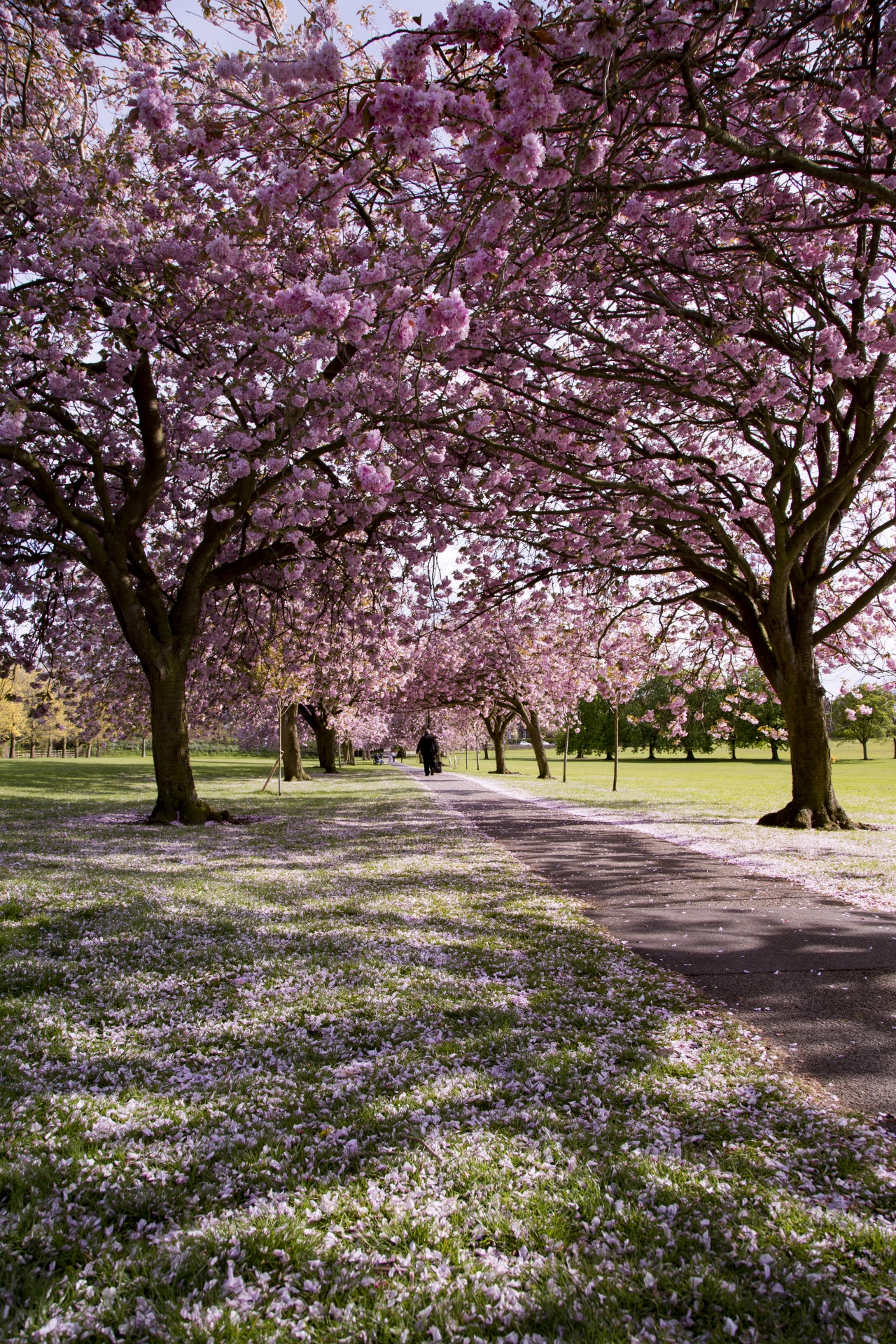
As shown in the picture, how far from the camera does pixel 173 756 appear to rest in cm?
1481

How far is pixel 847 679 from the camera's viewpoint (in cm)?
1789

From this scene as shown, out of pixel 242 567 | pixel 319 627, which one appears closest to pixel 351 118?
pixel 242 567

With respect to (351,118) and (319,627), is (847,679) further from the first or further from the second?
(351,118)

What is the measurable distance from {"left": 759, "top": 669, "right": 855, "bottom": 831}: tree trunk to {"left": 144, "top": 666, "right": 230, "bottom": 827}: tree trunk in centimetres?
1175

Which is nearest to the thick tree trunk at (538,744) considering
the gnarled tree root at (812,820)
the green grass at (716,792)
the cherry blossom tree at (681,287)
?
the green grass at (716,792)

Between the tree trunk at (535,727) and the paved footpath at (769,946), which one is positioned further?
the tree trunk at (535,727)

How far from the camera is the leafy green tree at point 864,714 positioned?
19219mm

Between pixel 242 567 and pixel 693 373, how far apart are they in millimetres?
9048

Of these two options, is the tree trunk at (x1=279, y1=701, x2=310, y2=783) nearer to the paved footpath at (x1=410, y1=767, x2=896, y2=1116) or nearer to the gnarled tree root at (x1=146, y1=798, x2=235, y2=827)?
the gnarled tree root at (x1=146, y1=798, x2=235, y2=827)

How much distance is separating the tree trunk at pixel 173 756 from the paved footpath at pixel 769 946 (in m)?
6.92

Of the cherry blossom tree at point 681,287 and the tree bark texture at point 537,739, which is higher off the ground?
the cherry blossom tree at point 681,287

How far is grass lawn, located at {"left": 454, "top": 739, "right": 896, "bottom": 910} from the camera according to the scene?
31.1ft

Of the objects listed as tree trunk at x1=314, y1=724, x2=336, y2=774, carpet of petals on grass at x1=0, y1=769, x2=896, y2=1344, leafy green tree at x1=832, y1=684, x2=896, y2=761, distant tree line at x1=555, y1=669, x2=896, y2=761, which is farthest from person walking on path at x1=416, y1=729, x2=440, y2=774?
carpet of petals on grass at x1=0, y1=769, x2=896, y2=1344

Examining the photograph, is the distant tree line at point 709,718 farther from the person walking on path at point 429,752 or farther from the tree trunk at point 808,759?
the person walking on path at point 429,752
